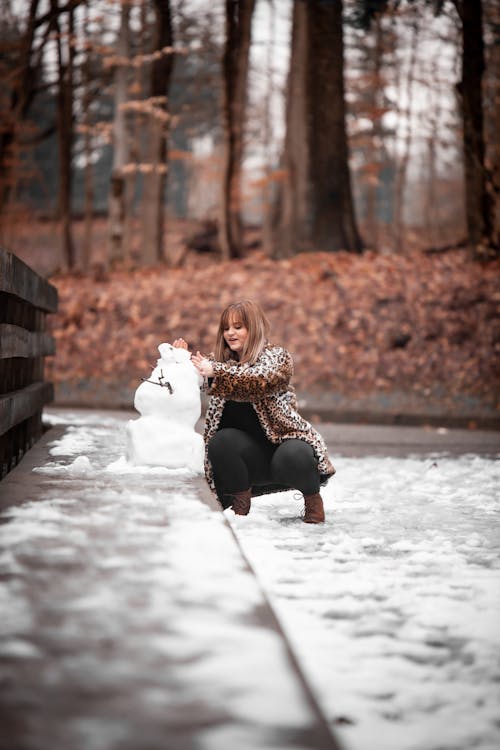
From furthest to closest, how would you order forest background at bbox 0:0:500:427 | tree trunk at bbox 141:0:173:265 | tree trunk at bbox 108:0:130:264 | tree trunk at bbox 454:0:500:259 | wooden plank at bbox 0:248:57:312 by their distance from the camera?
tree trunk at bbox 141:0:173:265, tree trunk at bbox 108:0:130:264, tree trunk at bbox 454:0:500:259, forest background at bbox 0:0:500:427, wooden plank at bbox 0:248:57:312

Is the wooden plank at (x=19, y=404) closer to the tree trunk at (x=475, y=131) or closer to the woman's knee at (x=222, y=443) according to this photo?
the woman's knee at (x=222, y=443)

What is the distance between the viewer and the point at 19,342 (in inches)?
213

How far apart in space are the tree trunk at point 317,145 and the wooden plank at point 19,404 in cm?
934

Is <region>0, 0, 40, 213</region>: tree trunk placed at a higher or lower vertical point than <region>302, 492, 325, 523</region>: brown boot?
higher

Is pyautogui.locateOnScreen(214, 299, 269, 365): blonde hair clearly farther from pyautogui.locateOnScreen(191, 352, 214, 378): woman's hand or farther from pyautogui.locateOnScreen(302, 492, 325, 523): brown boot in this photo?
pyautogui.locateOnScreen(302, 492, 325, 523): brown boot

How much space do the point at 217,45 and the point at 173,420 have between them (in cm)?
2100

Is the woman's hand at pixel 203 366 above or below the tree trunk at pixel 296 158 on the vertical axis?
below

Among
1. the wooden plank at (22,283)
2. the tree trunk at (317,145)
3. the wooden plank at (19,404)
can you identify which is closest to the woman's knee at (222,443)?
the wooden plank at (19,404)

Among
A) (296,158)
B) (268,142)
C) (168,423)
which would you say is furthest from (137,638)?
(268,142)

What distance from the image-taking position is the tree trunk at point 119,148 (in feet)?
60.9

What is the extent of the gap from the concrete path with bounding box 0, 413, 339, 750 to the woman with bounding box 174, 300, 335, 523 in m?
1.18

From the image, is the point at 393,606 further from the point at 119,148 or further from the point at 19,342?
the point at 119,148

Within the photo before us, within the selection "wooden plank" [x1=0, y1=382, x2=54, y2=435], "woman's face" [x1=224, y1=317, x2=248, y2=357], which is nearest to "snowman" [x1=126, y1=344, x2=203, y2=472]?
"woman's face" [x1=224, y1=317, x2=248, y2=357]

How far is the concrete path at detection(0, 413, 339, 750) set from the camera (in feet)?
6.18
